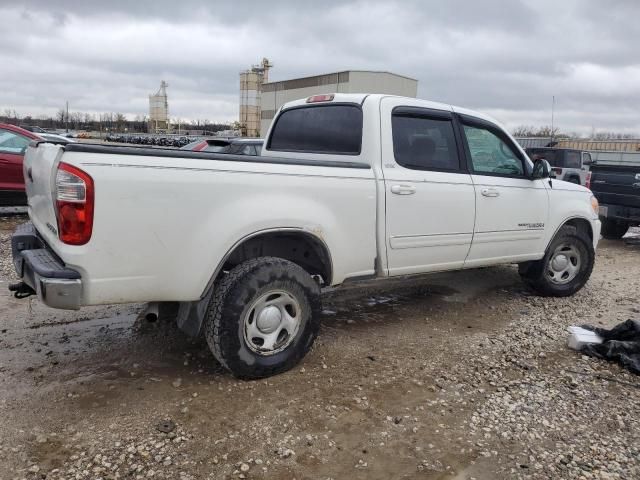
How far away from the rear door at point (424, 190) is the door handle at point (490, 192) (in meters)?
0.16

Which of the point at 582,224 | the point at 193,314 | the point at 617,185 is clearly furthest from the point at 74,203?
the point at 617,185

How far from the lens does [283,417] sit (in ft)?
10.6

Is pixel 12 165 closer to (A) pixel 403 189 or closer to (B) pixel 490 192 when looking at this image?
(A) pixel 403 189

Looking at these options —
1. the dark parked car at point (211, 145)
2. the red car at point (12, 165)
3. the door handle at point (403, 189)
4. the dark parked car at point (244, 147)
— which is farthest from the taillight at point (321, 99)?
the red car at point (12, 165)

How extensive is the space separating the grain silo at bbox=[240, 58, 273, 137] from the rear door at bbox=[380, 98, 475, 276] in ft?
190

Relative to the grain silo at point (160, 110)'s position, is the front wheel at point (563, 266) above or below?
below

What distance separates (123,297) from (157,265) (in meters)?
0.27

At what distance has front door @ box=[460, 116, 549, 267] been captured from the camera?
485 cm

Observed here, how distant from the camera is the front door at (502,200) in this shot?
191 inches

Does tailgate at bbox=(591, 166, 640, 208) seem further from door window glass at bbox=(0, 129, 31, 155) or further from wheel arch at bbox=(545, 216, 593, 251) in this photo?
door window glass at bbox=(0, 129, 31, 155)

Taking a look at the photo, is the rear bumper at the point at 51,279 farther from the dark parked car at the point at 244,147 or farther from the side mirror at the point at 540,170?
the dark parked car at the point at 244,147

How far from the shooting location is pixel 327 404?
3410 millimetres

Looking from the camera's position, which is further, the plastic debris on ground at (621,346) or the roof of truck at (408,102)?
the roof of truck at (408,102)

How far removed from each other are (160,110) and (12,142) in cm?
8634
